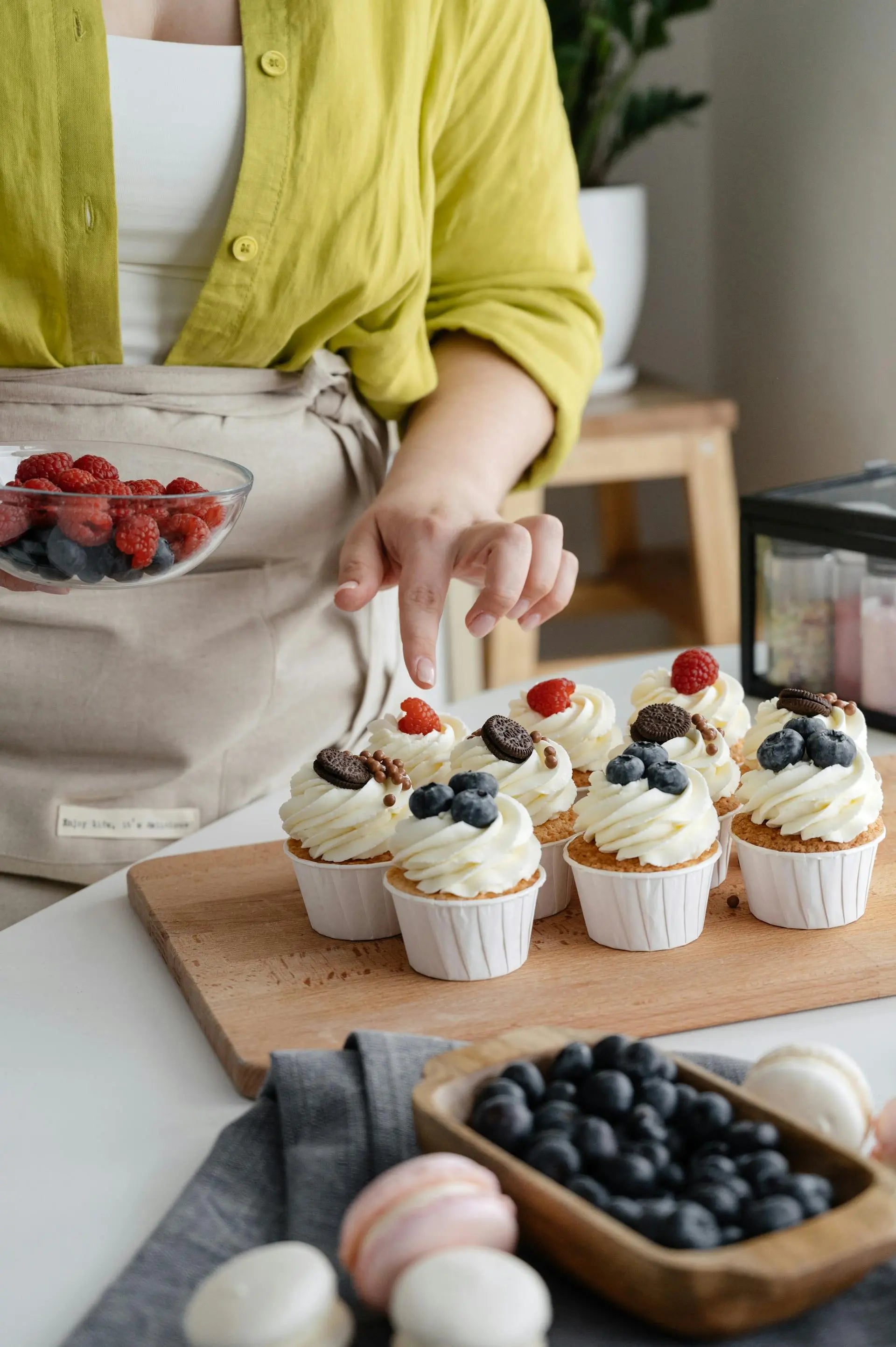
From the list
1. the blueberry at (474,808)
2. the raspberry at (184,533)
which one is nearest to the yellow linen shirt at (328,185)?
the raspberry at (184,533)

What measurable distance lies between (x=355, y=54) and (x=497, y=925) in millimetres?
760

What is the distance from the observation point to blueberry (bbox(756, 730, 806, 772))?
107cm

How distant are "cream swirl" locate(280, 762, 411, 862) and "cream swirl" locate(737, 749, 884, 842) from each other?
0.90 ft

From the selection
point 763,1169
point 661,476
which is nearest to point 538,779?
point 763,1169

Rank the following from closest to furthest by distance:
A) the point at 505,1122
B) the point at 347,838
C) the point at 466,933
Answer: the point at 505,1122 < the point at 466,933 < the point at 347,838

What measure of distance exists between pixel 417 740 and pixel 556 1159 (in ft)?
2.07

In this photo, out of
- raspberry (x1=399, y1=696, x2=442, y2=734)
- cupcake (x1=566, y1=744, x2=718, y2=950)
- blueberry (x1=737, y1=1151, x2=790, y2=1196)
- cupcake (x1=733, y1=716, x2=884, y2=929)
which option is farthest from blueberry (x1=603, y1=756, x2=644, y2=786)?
blueberry (x1=737, y1=1151, x2=790, y2=1196)

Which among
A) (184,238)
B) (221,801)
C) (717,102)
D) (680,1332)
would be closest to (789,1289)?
(680,1332)

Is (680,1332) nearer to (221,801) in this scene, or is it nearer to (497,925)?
(497,925)

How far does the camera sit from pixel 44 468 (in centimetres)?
109

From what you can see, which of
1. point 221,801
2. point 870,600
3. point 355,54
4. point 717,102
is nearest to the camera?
point 355,54

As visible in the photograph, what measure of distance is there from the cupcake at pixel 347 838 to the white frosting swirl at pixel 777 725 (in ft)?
0.95

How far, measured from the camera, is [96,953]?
1.06 metres

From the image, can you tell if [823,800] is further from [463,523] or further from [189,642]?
[189,642]
